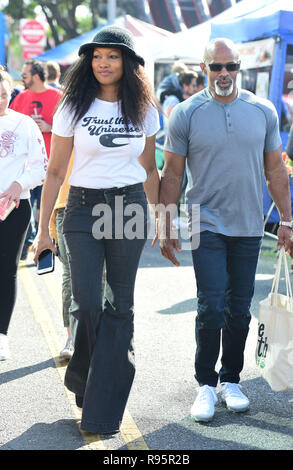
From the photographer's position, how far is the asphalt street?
392 cm

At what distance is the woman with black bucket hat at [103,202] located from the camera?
3889 millimetres

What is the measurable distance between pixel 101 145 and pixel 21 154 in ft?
4.79

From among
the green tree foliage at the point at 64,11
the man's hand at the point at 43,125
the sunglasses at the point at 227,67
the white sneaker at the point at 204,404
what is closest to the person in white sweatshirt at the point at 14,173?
the sunglasses at the point at 227,67

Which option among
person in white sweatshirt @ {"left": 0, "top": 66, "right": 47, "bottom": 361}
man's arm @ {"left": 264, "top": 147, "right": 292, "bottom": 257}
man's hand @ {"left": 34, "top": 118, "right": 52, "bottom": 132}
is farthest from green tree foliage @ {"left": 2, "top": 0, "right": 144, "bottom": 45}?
man's arm @ {"left": 264, "top": 147, "right": 292, "bottom": 257}

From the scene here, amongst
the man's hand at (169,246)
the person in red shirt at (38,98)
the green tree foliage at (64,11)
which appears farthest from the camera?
the green tree foliage at (64,11)

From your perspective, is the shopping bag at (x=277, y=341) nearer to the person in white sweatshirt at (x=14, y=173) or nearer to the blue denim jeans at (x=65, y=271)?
the blue denim jeans at (x=65, y=271)

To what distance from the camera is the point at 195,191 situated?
4.34m

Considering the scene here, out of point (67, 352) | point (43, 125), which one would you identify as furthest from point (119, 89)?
point (43, 125)

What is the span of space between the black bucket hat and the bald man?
493 millimetres

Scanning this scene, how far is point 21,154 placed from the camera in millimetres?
5184

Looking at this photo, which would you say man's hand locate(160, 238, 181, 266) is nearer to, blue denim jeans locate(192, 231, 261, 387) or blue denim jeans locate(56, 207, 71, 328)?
blue denim jeans locate(192, 231, 261, 387)

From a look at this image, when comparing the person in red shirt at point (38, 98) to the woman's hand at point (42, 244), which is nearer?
the woman's hand at point (42, 244)

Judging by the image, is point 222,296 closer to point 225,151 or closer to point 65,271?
point 225,151
